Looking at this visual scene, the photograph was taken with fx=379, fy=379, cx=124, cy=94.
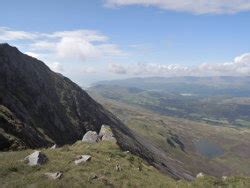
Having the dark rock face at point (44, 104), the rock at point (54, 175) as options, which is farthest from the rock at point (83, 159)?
the dark rock face at point (44, 104)

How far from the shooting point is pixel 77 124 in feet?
479

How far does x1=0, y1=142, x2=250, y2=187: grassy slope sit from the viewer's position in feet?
106

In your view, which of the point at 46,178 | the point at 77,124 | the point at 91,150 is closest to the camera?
the point at 46,178

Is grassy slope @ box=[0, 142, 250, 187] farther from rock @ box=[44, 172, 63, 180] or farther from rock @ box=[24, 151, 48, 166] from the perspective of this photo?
rock @ box=[24, 151, 48, 166]

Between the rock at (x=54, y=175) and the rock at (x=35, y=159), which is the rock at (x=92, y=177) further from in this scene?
the rock at (x=35, y=159)

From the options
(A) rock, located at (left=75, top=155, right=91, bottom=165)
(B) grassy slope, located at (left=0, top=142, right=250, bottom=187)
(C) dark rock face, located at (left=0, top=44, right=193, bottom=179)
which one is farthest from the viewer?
(C) dark rock face, located at (left=0, top=44, right=193, bottom=179)

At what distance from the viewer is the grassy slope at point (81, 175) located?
3244 centimetres

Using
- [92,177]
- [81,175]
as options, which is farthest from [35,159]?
[92,177]

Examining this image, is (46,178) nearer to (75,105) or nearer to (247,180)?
(247,180)

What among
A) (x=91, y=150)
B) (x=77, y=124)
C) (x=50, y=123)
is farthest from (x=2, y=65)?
(x=91, y=150)

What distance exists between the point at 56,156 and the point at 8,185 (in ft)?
30.7

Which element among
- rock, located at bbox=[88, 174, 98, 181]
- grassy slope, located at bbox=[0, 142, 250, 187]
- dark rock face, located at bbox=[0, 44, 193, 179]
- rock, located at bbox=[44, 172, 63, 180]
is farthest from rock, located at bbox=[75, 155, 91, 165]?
dark rock face, located at bbox=[0, 44, 193, 179]

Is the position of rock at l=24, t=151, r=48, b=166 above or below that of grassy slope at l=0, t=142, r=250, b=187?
above

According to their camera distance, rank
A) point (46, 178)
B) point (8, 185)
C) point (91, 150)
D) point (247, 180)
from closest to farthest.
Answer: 1. point (8, 185)
2. point (46, 178)
3. point (247, 180)
4. point (91, 150)
